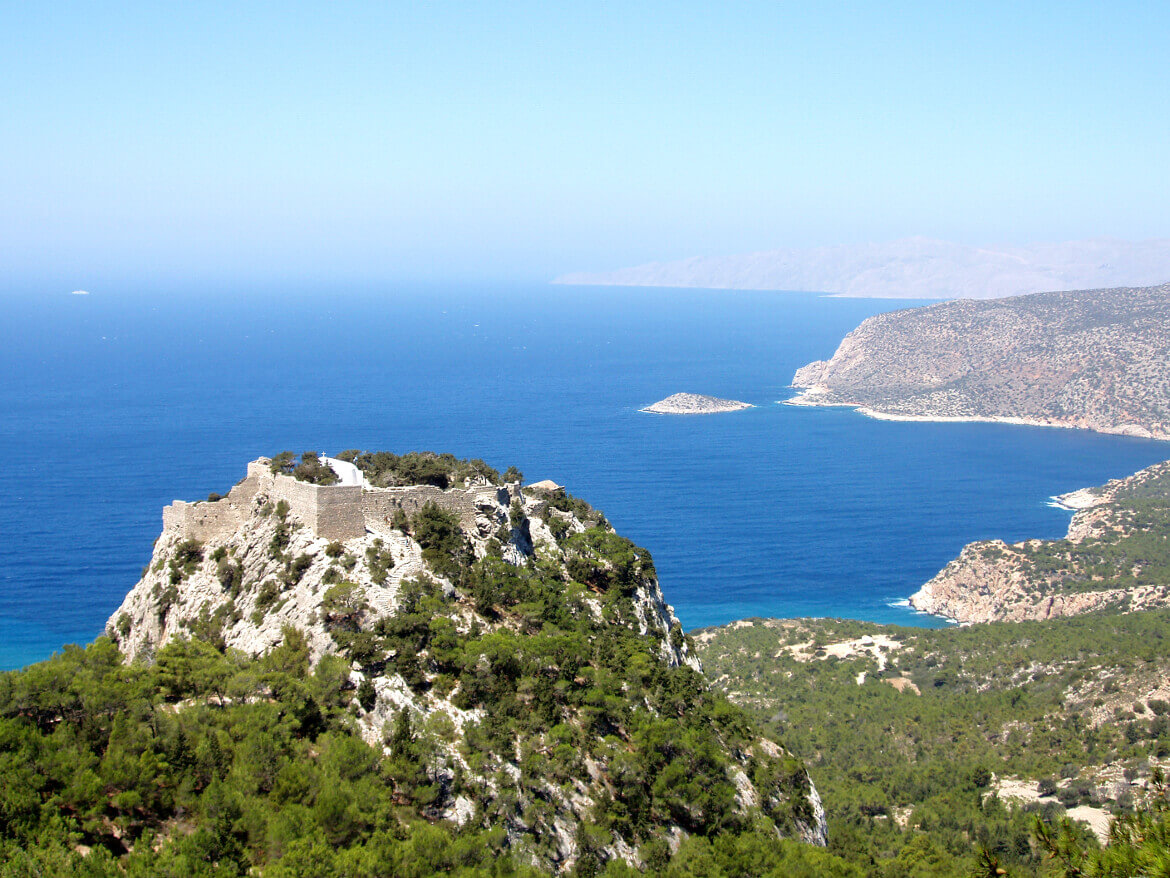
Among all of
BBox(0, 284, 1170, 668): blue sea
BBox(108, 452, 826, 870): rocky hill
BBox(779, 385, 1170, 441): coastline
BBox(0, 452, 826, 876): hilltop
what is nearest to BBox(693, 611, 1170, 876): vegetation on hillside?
BBox(108, 452, 826, 870): rocky hill

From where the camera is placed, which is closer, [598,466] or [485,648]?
[485,648]

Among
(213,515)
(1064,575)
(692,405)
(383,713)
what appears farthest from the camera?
(692,405)

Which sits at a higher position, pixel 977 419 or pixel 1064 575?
pixel 977 419

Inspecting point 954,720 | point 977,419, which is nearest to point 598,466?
point 954,720

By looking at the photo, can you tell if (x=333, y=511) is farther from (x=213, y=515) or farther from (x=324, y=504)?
(x=213, y=515)

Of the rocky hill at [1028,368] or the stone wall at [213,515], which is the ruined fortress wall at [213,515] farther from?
the rocky hill at [1028,368]

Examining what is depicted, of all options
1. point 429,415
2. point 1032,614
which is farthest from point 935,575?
point 429,415

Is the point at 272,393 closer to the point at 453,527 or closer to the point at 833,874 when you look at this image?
the point at 453,527
